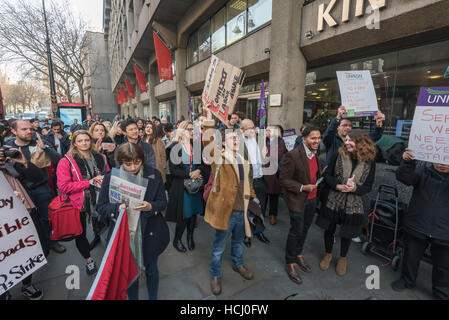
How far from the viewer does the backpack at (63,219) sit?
2.66 metres

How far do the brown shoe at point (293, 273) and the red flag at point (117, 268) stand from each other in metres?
2.00

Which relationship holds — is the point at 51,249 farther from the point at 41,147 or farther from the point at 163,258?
the point at 163,258

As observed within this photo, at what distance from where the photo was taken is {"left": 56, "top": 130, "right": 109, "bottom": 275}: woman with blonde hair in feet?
8.68

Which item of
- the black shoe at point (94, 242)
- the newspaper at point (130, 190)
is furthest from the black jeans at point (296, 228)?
the black shoe at point (94, 242)

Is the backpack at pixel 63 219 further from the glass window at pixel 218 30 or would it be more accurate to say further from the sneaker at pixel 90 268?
the glass window at pixel 218 30

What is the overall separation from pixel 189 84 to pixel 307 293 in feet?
41.2

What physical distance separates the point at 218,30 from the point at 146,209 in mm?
10487

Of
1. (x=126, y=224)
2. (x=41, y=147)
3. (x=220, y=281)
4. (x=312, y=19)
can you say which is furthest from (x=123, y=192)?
(x=312, y=19)

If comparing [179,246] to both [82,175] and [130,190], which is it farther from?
[130,190]

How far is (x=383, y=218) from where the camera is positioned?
3.25 meters

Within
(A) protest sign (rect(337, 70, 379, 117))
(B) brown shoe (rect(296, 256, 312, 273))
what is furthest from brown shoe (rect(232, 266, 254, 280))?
(A) protest sign (rect(337, 70, 379, 117))

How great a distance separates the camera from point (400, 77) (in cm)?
471

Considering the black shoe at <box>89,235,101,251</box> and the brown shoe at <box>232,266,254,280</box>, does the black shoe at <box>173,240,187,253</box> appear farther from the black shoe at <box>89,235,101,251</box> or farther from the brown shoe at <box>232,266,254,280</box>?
the black shoe at <box>89,235,101,251</box>

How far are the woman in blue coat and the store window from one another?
5.16 meters
